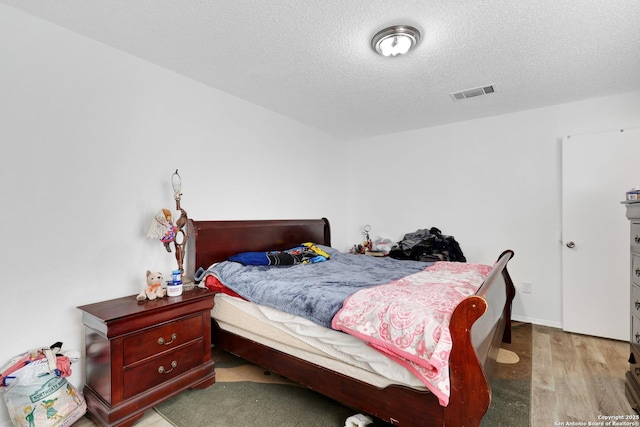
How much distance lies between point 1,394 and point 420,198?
4.17 m

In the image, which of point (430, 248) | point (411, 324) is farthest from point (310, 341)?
point (430, 248)

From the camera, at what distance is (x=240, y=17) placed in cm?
183

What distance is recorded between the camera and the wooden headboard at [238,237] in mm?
2586

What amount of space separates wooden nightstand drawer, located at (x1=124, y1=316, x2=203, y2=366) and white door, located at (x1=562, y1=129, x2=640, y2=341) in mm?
3592

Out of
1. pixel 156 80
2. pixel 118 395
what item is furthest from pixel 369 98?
pixel 118 395

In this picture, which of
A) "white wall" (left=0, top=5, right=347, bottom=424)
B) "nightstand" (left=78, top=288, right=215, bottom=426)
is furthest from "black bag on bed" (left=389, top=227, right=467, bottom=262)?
"nightstand" (left=78, top=288, right=215, bottom=426)

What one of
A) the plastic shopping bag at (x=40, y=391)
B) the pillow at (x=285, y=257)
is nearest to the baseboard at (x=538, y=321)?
the pillow at (x=285, y=257)

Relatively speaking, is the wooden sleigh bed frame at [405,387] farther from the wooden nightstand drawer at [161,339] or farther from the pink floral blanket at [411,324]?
the wooden nightstand drawer at [161,339]

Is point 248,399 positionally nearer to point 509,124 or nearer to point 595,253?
point 595,253

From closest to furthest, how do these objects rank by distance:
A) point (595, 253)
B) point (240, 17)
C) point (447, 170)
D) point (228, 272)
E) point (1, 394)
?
point (1, 394) → point (240, 17) → point (228, 272) → point (595, 253) → point (447, 170)

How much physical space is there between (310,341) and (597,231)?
313 centimetres

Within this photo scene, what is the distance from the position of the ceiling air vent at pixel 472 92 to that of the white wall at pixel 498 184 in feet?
2.72

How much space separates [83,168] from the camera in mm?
2006

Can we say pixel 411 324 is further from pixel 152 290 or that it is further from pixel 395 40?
pixel 395 40
